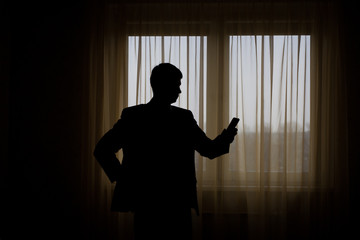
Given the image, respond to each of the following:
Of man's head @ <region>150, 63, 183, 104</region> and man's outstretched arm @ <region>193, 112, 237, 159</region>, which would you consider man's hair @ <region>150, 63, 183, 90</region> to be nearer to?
man's head @ <region>150, 63, 183, 104</region>

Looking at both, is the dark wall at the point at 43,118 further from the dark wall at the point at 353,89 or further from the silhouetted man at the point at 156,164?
the dark wall at the point at 353,89

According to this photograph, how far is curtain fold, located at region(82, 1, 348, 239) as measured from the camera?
2.56m

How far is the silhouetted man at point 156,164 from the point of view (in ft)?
4.28

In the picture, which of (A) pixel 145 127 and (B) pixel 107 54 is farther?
(B) pixel 107 54

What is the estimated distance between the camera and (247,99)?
2604 millimetres

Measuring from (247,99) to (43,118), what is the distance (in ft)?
5.85

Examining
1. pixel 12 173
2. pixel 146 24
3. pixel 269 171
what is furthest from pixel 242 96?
pixel 12 173

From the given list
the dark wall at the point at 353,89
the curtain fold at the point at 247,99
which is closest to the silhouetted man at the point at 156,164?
the curtain fold at the point at 247,99

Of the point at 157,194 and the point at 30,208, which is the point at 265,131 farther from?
the point at 30,208

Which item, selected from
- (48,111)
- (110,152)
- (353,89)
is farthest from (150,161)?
(353,89)

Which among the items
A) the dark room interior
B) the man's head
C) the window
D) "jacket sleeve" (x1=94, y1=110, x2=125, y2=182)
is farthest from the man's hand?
the dark room interior

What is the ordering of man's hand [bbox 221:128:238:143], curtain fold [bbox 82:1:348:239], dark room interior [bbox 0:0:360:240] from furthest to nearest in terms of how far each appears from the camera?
dark room interior [bbox 0:0:360:240]
curtain fold [bbox 82:1:348:239]
man's hand [bbox 221:128:238:143]

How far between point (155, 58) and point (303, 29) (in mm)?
1254

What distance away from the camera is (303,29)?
2602mm
